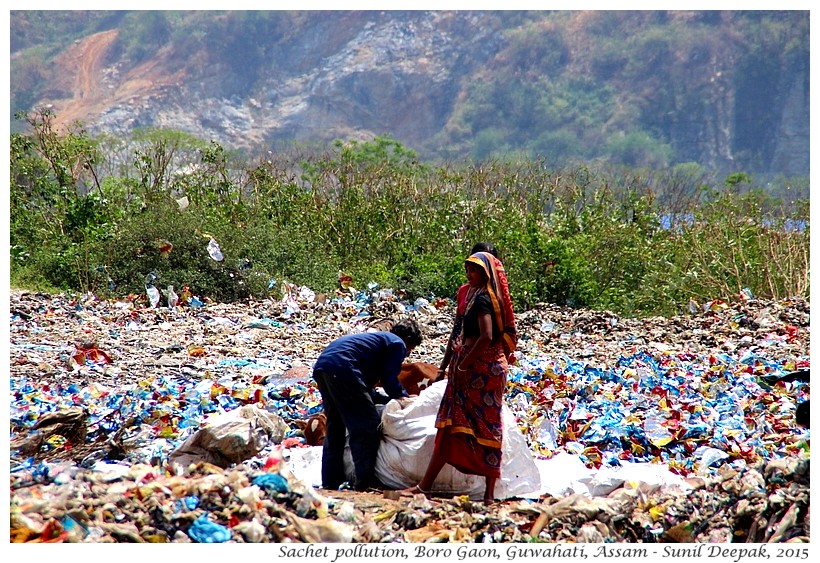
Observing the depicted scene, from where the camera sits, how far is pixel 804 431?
5074mm

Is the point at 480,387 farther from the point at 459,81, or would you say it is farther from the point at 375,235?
the point at 459,81

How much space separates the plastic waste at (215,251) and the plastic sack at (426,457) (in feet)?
20.9

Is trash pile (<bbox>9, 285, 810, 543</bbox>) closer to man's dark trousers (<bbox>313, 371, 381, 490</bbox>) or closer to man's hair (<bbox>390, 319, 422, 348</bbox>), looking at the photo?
man's dark trousers (<bbox>313, 371, 381, 490</bbox>)

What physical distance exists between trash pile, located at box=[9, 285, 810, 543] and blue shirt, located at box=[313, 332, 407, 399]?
0.53m

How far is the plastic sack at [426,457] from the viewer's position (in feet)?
13.9

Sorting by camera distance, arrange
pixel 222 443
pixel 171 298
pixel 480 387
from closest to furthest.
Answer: pixel 480 387 → pixel 222 443 → pixel 171 298

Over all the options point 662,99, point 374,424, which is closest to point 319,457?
point 374,424

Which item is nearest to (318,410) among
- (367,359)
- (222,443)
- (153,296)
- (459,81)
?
(222,443)

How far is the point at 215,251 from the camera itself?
1037 cm

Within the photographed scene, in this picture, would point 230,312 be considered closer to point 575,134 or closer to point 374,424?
point 374,424

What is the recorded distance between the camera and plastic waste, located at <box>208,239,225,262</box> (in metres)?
10.3

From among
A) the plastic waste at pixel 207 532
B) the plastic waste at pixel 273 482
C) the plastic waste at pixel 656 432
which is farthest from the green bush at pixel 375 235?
the plastic waste at pixel 207 532

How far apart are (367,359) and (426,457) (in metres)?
0.54
